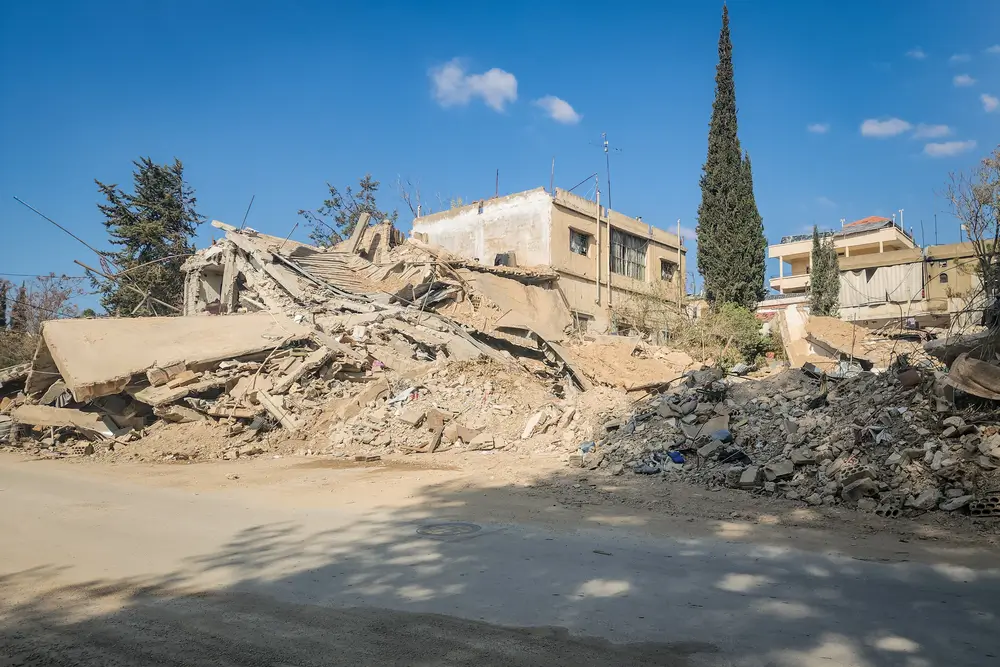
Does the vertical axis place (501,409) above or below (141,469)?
above

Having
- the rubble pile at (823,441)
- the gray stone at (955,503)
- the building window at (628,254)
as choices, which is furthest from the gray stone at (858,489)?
the building window at (628,254)

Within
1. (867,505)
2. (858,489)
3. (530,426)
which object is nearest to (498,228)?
(530,426)

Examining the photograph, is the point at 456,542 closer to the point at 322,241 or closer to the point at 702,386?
the point at 702,386

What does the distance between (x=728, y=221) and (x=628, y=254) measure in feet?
14.6

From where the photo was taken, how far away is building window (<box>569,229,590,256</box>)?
25455 millimetres

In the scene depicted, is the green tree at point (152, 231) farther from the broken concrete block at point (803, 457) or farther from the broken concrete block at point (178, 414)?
the broken concrete block at point (803, 457)

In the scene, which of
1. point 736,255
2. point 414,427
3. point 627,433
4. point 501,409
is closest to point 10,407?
point 414,427

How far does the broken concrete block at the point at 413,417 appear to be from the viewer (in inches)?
482

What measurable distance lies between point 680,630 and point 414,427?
9089mm

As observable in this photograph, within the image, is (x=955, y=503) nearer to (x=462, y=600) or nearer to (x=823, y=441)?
(x=823, y=441)

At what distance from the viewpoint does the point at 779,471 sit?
766 centimetres

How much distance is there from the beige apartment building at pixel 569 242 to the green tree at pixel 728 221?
240cm

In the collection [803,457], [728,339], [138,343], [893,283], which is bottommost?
[803,457]

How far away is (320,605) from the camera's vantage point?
13.1 ft
